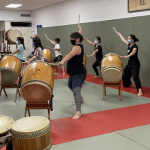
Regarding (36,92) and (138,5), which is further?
(138,5)

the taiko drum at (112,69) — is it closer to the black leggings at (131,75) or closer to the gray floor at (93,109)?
the gray floor at (93,109)

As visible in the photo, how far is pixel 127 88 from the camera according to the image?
593 centimetres

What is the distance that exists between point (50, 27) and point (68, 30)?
166 centimetres

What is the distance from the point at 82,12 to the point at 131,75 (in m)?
3.66

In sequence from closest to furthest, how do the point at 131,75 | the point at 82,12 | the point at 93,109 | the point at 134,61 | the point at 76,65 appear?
the point at 76,65, the point at 93,109, the point at 134,61, the point at 131,75, the point at 82,12

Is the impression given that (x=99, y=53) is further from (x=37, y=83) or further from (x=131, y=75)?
(x=37, y=83)

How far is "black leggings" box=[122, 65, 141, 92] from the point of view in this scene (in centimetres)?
530

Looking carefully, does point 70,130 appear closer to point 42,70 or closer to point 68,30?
point 42,70

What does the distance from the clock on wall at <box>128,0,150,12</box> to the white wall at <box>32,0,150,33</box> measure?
112 millimetres

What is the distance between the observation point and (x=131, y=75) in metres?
5.85

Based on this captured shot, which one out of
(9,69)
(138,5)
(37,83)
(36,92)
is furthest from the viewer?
(138,5)

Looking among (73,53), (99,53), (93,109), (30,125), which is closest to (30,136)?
(30,125)

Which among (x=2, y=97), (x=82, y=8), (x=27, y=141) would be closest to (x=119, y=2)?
(x=82, y=8)

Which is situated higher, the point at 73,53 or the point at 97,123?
the point at 73,53
